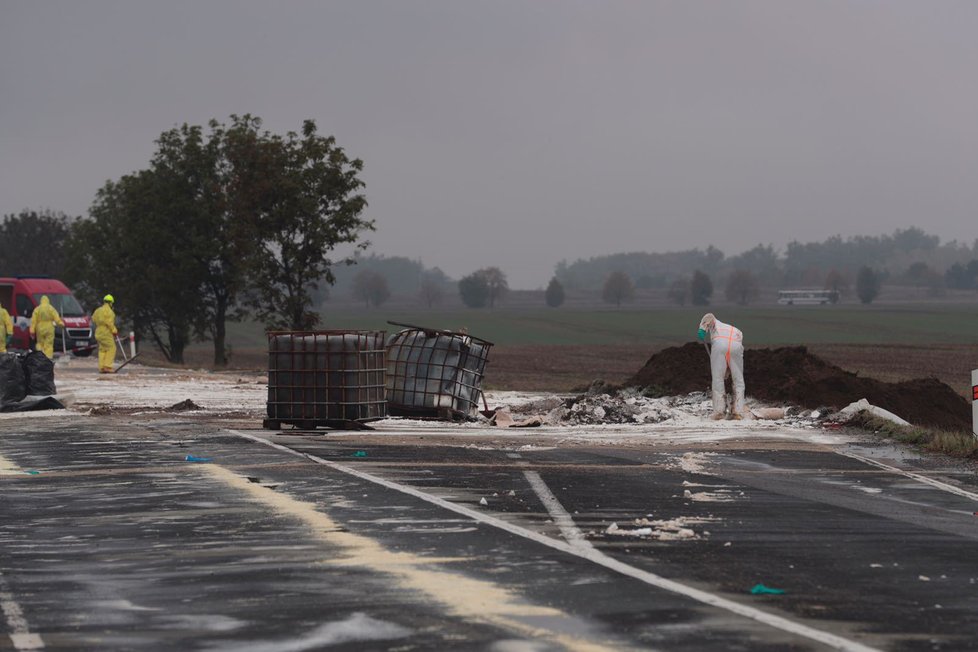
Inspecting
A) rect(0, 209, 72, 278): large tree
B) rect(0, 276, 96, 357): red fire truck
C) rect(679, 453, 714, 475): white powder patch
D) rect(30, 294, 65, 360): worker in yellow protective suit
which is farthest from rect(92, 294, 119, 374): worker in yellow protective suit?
rect(0, 209, 72, 278): large tree

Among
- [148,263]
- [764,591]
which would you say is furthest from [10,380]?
[148,263]

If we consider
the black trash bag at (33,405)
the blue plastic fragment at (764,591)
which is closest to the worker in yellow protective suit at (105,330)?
the black trash bag at (33,405)

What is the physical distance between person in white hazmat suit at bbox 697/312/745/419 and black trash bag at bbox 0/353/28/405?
1251cm

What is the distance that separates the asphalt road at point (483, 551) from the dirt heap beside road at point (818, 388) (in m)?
8.72

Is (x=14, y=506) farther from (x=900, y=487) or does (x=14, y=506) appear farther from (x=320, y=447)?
(x=900, y=487)

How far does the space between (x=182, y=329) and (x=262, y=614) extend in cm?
6026

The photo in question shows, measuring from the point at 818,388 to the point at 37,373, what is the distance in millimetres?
14422

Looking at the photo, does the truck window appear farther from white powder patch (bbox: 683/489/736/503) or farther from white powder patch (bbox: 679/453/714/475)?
white powder patch (bbox: 683/489/736/503)

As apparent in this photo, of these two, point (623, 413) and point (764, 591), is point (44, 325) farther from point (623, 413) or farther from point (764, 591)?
point (764, 591)

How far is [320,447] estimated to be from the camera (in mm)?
18031

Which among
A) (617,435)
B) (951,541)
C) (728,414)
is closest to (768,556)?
(951,541)

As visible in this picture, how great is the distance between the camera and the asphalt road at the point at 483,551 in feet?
23.8

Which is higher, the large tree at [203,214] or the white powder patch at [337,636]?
the large tree at [203,214]

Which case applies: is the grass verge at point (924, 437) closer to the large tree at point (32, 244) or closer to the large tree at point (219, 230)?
the large tree at point (219, 230)
